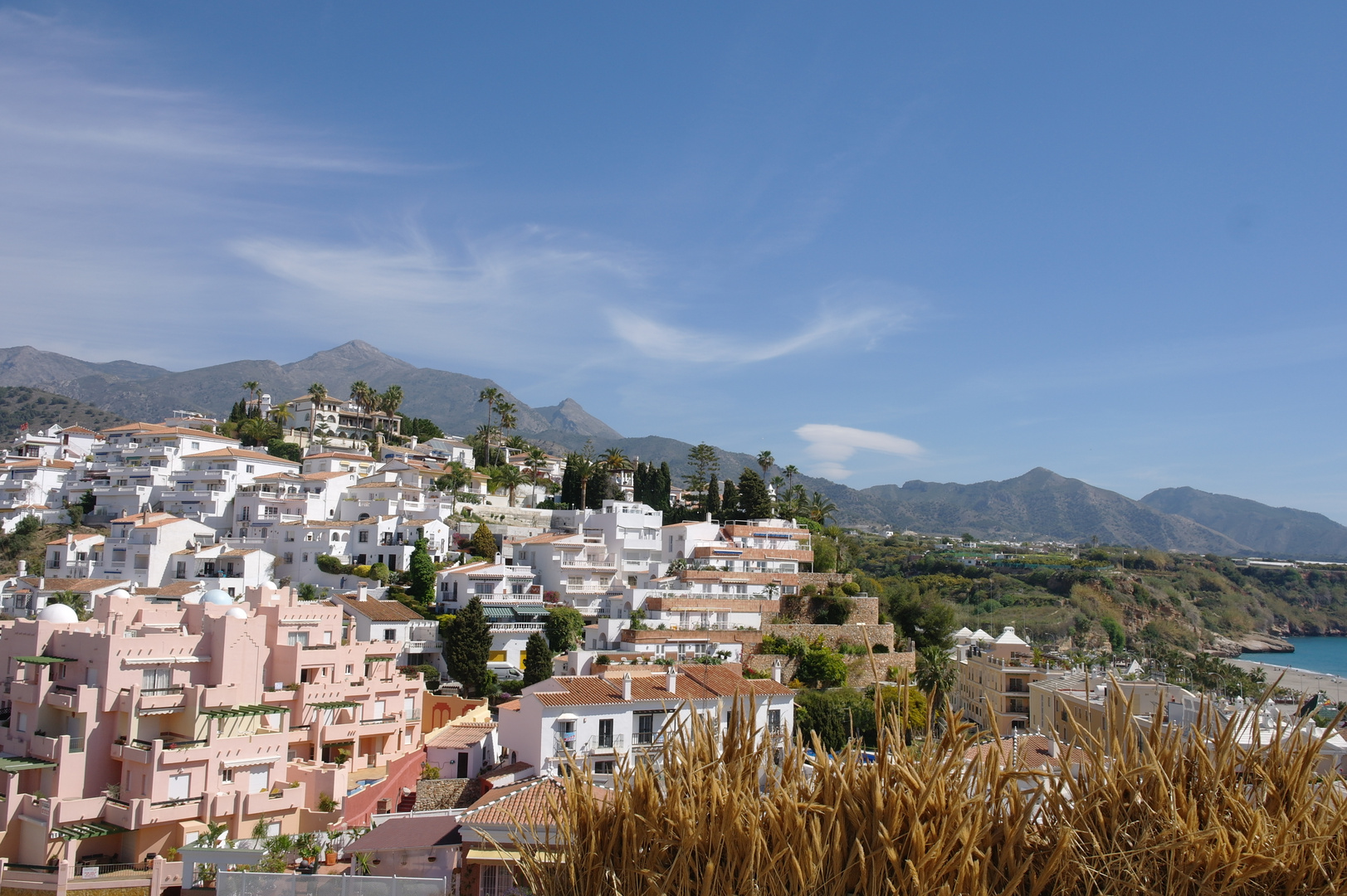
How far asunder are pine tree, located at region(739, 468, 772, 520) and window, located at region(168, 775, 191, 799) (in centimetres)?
4435

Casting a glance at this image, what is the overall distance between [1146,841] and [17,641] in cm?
3022

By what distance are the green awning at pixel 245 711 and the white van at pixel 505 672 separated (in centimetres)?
1377

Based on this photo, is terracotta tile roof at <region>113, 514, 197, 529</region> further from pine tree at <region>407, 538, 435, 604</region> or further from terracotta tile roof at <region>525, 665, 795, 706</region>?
terracotta tile roof at <region>525, 665, 795, 706</region>

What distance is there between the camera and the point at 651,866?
7805 mm

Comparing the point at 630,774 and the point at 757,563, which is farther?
the point at 757,563

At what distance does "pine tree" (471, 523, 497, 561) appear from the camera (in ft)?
168

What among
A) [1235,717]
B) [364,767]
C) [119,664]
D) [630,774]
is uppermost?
[1235,717]

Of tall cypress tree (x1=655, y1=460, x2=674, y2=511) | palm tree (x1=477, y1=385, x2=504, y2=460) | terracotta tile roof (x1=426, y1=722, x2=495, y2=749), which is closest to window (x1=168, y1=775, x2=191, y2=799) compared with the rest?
terracotta tile roof (x1=426, y1=722, x2=495, y2=749)

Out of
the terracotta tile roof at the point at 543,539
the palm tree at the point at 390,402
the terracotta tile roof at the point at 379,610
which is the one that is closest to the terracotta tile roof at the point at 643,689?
the terracotta tile roof at the point at 379,610

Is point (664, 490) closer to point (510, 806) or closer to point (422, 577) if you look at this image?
point (422, 577)

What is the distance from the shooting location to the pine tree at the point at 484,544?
51.1 meters

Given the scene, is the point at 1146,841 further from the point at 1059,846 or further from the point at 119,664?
the point at 119,664

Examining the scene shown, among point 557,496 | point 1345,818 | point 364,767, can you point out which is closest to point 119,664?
point 364,767

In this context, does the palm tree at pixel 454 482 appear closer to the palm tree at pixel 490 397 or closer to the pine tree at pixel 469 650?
the palm tree at pixel 490 397
